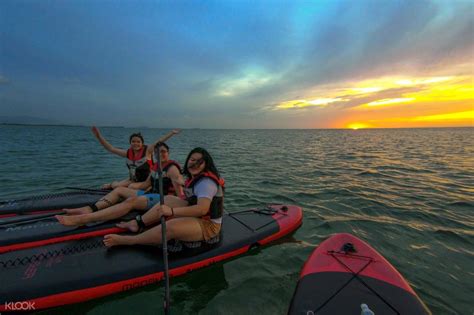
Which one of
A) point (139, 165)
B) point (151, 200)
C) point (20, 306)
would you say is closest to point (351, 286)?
point (151, 200)

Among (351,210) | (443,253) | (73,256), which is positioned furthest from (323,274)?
(351,210)

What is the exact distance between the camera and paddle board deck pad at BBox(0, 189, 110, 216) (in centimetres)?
630

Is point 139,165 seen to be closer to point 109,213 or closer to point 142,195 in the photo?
point 142,195

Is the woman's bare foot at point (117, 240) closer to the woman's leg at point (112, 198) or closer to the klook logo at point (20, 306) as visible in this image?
the klook logo at point (20, 306)

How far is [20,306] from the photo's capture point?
125 inches

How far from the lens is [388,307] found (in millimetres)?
3020

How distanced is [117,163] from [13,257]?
1444 centimetres

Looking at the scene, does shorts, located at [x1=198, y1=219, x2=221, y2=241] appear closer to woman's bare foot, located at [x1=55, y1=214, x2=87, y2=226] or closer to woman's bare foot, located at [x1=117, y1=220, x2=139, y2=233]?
woman's bare foot, located at [x1=117, y1=220, x2=139, y2=233]

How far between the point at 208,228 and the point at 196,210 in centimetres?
64

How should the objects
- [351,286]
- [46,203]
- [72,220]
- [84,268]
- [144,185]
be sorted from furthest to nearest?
1. [144,185]
2. [46,203]
3. [72,220]
4. [84,268]
5. [351,286]

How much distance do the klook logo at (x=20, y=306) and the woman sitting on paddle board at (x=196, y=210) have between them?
118cm

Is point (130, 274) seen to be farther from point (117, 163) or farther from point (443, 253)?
point (117, 163)

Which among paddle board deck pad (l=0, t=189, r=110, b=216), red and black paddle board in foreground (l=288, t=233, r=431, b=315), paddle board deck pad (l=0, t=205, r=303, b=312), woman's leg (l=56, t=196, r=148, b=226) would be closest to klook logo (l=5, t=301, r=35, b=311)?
paddle board deck pad (l=0, t=205, r=303, b=312)

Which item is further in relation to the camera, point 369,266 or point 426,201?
point 426,201
